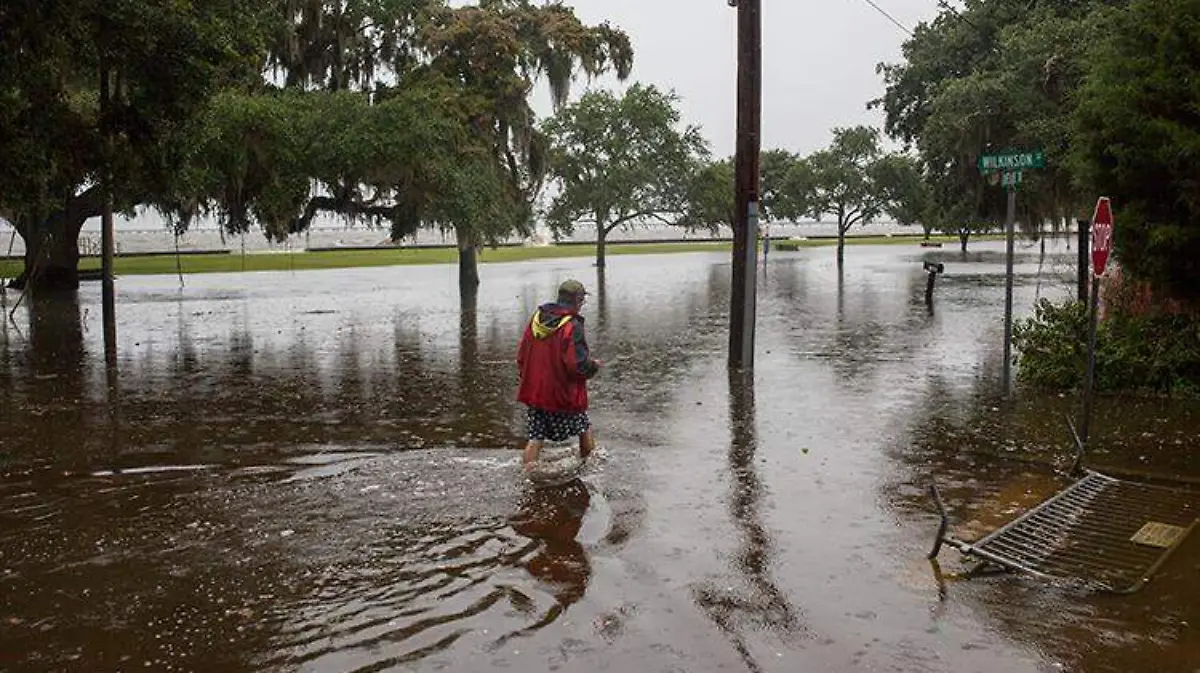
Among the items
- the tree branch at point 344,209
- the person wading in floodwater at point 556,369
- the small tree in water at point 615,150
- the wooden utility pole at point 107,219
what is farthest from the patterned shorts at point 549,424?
the small tree in water at point 615,150

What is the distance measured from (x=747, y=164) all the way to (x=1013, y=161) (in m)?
3.72

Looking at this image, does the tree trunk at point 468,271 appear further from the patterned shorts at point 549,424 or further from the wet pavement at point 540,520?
the patterned shorts at point 549,424

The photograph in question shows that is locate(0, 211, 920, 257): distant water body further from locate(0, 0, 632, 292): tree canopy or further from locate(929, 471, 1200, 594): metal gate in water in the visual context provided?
locate(929, 471, 1200, 594): metal gate in water

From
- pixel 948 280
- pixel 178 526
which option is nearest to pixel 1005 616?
pixel 178 526

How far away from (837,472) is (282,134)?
14.4 m

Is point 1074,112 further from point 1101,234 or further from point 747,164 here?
point 747,164

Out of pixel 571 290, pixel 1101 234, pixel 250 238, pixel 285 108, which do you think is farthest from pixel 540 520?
pixel 250 238

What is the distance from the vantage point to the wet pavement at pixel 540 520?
4738mm

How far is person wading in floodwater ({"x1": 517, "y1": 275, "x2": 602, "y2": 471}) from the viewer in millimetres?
7848

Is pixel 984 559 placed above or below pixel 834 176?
below

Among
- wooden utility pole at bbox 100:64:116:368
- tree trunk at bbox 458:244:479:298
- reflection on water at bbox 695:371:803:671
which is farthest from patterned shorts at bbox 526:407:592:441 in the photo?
tree trunk at bbox 458:244:479:298

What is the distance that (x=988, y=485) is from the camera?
7.75 metres

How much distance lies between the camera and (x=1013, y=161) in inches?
431

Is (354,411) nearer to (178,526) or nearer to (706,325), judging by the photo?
(178,526)
